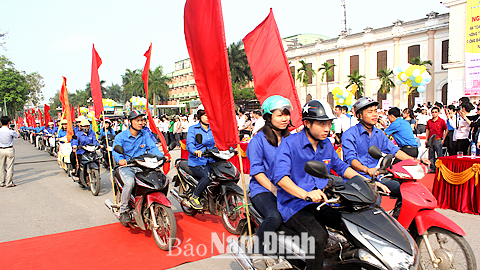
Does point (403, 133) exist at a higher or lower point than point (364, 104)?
lower

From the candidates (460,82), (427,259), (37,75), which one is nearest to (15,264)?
(427,259)

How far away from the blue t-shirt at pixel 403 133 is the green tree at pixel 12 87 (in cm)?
5113

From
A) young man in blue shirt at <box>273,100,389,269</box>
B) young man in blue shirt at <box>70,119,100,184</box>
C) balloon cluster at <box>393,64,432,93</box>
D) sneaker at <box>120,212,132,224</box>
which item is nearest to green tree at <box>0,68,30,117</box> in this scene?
young man in blue shirt at <box>70,119,100,184</box>

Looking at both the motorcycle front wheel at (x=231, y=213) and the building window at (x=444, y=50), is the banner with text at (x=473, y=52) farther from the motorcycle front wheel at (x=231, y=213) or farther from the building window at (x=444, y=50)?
the motorcycle front wheel at (x=231, y=213)

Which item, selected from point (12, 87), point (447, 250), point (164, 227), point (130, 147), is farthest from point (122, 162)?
point (12, 87)

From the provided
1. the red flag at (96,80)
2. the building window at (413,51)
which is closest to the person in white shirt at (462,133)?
the red flag at (96,80)

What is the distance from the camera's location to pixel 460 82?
93.4 ft

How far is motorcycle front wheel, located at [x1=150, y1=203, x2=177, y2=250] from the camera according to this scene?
14.5 feet

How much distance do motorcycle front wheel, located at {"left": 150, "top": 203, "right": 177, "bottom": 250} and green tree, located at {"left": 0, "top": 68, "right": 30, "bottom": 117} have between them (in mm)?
49802

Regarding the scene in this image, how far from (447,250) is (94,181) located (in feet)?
25.1

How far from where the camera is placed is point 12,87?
45.3 m

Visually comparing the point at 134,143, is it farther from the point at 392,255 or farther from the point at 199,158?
the point at 392,255

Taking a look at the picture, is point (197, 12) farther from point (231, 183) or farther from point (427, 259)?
point (427, 259)

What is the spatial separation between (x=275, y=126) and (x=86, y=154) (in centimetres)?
690
